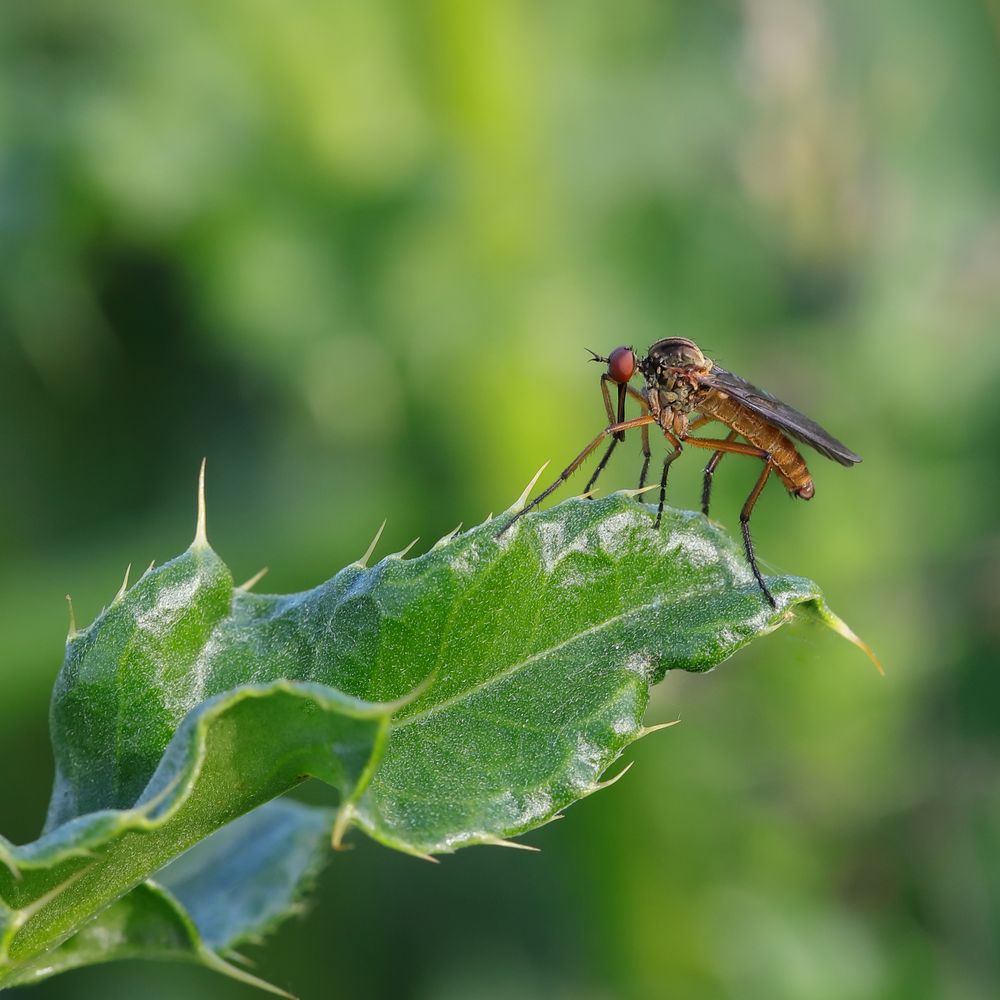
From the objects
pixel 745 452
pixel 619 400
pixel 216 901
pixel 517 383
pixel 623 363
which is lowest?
pixel 517 383

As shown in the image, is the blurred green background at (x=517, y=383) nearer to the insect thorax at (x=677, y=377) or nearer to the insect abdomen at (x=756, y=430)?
the insect abdomen at (x=756, y=430)

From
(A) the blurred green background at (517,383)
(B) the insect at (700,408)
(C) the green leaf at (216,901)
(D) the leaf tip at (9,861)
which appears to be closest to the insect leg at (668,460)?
(B) the insect at (700,408)

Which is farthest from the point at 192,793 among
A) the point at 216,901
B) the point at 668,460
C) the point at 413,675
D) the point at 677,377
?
the point at 677,377

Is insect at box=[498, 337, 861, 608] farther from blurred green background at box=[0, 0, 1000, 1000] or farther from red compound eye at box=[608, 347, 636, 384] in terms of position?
blurred green background at box=[0, 0, 1000, 1000]

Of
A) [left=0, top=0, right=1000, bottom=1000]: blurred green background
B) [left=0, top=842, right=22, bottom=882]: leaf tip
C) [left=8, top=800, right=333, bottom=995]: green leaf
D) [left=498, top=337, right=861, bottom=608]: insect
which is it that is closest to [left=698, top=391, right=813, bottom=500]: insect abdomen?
[left=498, top=337, right=861, bottom=608]: insect

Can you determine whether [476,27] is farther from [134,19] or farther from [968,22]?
[968,22]

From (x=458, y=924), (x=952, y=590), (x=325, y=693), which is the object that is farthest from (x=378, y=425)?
(x=325, y=693)

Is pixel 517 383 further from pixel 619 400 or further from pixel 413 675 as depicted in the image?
pixel 413 675

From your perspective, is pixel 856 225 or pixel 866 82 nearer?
pixel 856 225
